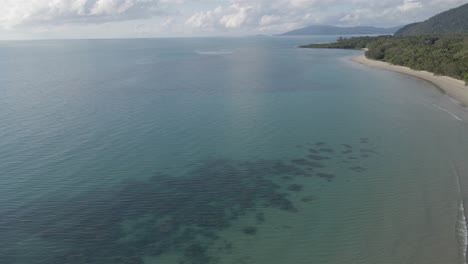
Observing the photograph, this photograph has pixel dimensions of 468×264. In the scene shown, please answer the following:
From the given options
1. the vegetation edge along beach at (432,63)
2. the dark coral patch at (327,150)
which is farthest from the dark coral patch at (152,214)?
the vegetation edge along beach at (432,63)

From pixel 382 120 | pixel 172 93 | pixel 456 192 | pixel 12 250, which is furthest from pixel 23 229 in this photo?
pixel 172 93

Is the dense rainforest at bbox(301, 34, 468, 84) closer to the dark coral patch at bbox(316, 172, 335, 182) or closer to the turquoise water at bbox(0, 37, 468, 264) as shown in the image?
the turquoise water at bbox(0, 37, 468, 264)

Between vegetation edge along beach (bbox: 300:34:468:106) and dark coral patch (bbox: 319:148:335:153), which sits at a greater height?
vegetation edge along beach (bbox: 300:34:468:106)

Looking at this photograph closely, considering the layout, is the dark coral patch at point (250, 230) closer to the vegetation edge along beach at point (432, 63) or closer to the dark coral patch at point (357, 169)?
the dark coral patch at point (357, 169)

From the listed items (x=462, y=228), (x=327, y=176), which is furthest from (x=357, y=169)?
(x=462, y=228)

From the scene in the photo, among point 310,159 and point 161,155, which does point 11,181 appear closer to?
point 161,155

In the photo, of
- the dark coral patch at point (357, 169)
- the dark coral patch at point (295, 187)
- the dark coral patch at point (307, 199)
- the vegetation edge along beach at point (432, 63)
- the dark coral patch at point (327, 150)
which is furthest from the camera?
the vegetation edge along beach at point (432, 63)

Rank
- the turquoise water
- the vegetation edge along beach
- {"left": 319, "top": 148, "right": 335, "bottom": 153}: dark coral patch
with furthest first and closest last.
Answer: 1. the vegetation edge along beach
2. {"left": 319, "top": 148, "right": 335, "bottom": 153}: dark coral patch
3. the turquoise water

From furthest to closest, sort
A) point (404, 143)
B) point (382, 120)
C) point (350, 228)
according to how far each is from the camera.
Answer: point (382, 120)
point (404, 143)
point (350, 228)

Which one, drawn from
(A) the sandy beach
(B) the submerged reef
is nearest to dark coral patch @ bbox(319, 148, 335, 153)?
(B) the submerged reef
